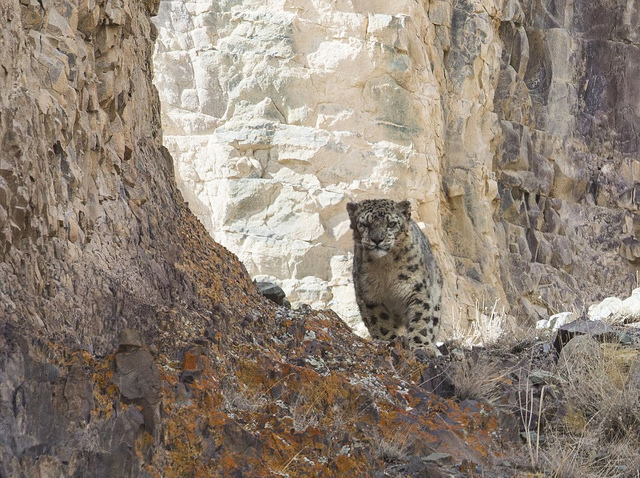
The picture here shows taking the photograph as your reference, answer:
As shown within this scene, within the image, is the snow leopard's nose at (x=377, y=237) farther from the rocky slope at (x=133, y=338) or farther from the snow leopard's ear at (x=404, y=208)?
the rocky slope at (x=133, y=338)

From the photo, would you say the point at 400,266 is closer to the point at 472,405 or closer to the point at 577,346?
the point at 577,346

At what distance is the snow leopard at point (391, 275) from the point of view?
29.7 ft

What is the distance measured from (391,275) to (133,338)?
529 cm

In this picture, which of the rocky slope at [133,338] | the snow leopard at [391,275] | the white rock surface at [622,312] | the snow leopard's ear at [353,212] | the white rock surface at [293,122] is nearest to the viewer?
the rocky slope at [133,338]

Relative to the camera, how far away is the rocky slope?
3867mm

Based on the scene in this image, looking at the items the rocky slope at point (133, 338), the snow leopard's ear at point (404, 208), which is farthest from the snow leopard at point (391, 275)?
the rocky slope at point (133, 338)

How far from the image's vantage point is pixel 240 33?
18.7m

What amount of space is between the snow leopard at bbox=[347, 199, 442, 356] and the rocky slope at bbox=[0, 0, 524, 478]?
2382 mm

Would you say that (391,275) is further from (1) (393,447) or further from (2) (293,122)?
(2) (293,122)

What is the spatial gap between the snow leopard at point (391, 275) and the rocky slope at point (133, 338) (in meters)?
2.38

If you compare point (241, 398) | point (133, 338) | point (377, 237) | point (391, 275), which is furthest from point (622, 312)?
point (133, 338)

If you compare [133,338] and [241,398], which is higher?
[133,338]

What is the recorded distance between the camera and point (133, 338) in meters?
4.14

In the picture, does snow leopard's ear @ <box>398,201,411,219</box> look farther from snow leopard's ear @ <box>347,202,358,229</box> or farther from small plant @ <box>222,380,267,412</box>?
small plant @ <box>222,380,267,412</box>
